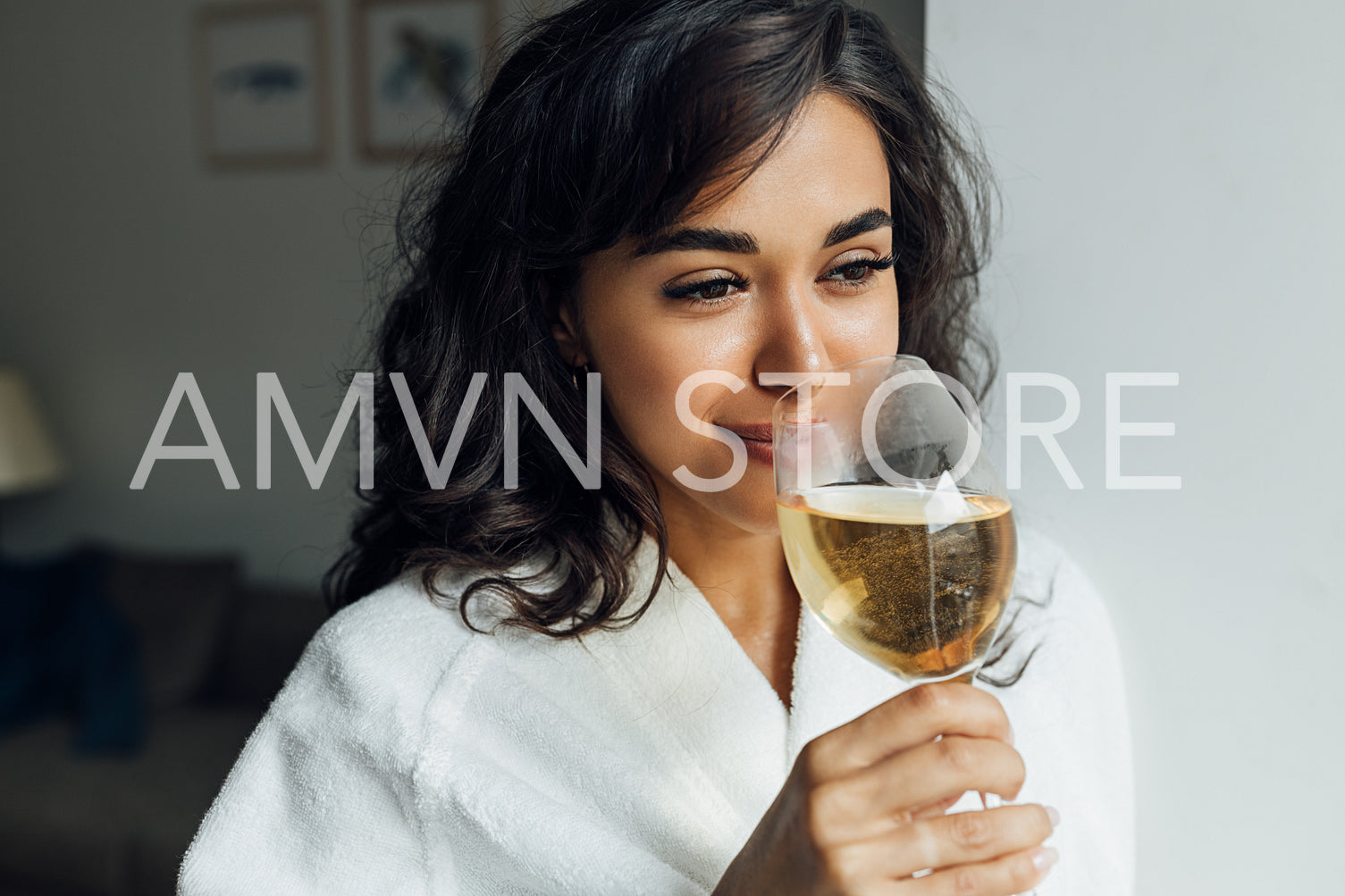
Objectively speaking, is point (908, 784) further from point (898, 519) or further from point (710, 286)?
point (710, 286)

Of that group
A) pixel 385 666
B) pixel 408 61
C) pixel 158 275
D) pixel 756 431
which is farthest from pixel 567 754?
pixel 158 275

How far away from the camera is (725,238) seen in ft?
2.73

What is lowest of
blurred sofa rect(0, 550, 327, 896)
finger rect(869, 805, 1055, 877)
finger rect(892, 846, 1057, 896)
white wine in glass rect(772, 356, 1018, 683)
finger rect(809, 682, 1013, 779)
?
blurred sofa rect(0, 550, 327, 896)

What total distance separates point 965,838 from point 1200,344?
1.98ft

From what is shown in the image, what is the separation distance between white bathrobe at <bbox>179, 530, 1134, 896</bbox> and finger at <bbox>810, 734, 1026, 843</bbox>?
0.33 m

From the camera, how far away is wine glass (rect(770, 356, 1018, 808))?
0.60m

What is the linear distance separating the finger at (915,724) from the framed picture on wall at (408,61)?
2.37m

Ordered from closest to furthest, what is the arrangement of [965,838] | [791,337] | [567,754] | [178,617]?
[965,838] → [791,337] → [567,754] → [178,617]

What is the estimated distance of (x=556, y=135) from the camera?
94 centimetres

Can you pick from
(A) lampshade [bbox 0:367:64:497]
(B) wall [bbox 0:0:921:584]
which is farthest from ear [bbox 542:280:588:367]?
(A) lampshade [bbox 0:367:64:497]

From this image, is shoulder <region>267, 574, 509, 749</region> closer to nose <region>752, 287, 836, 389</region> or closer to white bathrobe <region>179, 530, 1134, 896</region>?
white bathrobe <region>179, 530, 1134, 896</region>

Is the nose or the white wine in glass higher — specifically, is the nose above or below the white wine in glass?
above

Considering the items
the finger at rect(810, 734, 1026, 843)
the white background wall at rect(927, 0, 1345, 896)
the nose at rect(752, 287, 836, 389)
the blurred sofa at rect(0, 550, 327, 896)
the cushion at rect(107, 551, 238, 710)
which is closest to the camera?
the finger at rect(810, 734, 1026, 843)

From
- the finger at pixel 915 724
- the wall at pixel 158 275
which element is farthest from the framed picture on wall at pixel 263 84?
the finger at pixel 915 724
